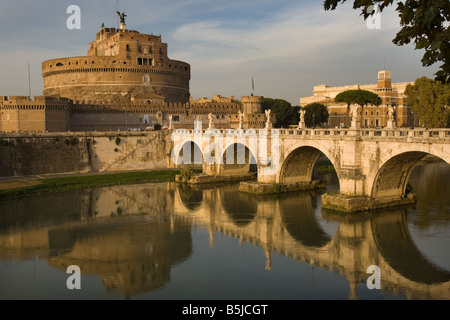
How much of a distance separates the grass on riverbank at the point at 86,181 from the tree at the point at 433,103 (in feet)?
76.7

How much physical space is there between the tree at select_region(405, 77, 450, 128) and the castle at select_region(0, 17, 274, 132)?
55.5 feet

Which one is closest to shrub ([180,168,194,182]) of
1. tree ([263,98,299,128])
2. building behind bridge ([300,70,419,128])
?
tree ([263,98,299,128])

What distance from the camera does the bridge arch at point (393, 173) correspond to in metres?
18.9

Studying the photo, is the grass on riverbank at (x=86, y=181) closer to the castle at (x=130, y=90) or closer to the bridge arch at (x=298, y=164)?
the bridge arch at (x=298, y=164)

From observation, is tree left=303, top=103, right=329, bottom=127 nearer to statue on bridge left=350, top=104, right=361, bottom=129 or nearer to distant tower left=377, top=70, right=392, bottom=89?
distant tower left=377, top=70, right=392, bottom=89

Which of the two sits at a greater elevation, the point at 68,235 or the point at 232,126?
the point at 232,126

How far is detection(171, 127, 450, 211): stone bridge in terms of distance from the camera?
1830cm

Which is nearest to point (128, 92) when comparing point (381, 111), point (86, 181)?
point (86, 181)

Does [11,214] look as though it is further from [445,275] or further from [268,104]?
[268,104]

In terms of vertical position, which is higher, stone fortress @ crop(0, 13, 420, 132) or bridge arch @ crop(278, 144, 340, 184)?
stone fortress @ crop(0, 13, 420, 132)

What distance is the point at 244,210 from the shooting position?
23.3 m

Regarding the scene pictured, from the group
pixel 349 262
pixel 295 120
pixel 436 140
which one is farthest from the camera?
pixel 295 120
